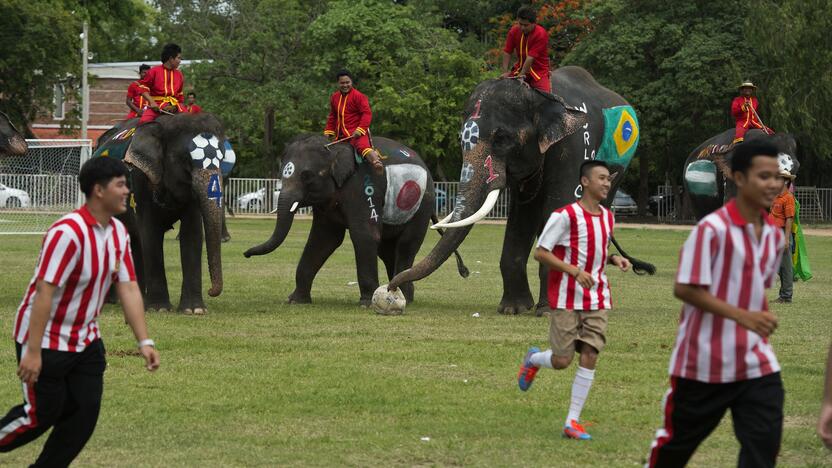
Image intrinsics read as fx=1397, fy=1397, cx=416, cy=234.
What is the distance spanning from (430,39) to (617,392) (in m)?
44.4

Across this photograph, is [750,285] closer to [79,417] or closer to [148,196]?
[79,417]

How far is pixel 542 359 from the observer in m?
9.10

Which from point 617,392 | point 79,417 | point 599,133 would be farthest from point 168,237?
point 79,417

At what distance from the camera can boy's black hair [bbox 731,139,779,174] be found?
6.17 meters

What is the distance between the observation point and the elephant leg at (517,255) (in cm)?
1634

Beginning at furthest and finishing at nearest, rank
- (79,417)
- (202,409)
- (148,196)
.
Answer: (148,196)
(202,409)
(79,417)

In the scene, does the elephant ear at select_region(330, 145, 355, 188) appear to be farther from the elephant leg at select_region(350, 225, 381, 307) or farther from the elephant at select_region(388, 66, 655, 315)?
Result: the elephant at select_region(388, 66, 655, 315)

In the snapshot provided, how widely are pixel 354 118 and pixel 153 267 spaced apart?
10.6 feet

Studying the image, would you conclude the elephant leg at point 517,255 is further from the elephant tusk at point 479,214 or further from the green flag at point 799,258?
the green flag at point 799,258

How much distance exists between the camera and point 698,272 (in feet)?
19.9

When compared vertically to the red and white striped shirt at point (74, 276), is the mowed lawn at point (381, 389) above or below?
below

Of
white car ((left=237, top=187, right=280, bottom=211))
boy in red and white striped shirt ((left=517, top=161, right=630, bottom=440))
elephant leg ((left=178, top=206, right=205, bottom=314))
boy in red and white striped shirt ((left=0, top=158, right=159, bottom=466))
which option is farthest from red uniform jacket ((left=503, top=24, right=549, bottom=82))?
white car ((left=237, top=187, right=280, bottom=211))

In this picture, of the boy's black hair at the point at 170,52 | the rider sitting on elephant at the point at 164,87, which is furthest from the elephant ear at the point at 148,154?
the boy's black hair at the point at 170,52

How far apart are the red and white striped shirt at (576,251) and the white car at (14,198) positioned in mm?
23552
